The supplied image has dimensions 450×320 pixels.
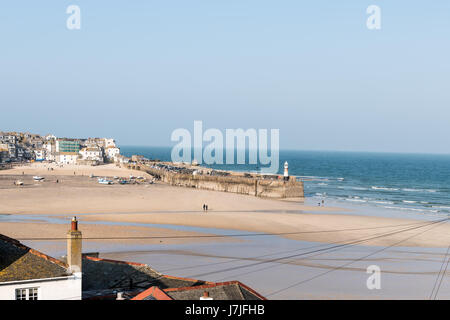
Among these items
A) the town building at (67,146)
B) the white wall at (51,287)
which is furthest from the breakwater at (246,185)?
the town building at (67,146)

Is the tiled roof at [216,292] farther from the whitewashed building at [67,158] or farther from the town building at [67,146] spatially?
the town building at [67,146]

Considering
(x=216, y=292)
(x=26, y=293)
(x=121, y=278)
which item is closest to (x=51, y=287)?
(x=26, y=293)

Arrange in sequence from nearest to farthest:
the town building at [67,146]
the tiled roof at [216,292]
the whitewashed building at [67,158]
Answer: the tiled roof at [216,292], the whitewashed building at [67,158], the town building at [67,146]

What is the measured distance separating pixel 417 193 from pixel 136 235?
61.0 m

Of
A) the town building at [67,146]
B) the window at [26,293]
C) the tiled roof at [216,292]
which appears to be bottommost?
the tiled roof at [216,292]

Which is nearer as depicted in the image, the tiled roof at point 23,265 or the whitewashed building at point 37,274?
the whitewashed building at point 37,274

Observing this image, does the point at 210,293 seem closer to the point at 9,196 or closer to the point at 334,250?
the point at 334,250

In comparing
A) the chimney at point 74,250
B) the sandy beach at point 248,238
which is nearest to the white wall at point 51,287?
the chimney at point 74,250

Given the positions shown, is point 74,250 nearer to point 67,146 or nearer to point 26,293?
point 26,293

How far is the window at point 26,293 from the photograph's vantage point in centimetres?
1324

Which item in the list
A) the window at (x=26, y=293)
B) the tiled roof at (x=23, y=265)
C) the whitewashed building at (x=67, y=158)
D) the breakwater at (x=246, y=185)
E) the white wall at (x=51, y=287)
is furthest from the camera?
the whitewashed building at (x=67, y=158)

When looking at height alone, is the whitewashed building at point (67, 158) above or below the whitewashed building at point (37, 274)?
above

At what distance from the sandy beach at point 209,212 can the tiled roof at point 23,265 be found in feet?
87.9
